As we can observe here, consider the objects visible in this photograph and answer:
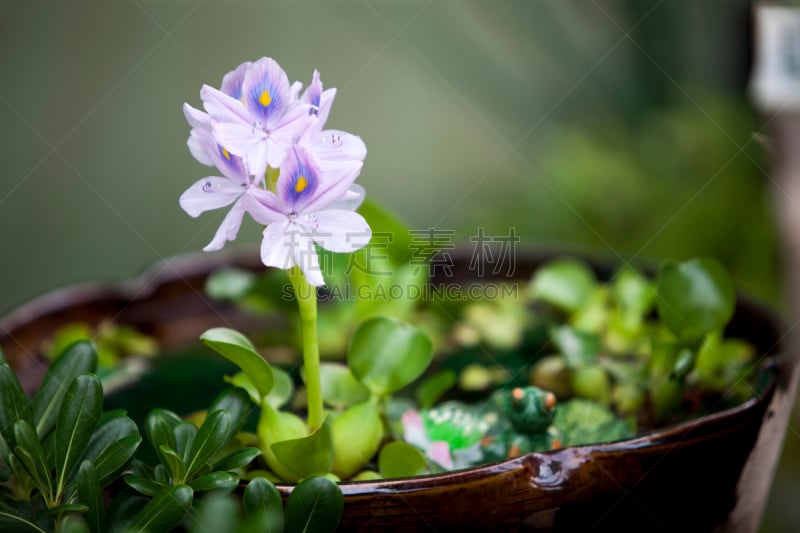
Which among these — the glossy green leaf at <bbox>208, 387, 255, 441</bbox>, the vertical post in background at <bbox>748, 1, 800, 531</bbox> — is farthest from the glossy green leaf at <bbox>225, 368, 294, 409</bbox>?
the vertical post in background at <bbox>748, 1, 800, 531</bbox>

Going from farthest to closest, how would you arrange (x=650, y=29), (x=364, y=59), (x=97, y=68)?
(x=364, y=59) → (x=97, y=68) → (x=650, y=29)

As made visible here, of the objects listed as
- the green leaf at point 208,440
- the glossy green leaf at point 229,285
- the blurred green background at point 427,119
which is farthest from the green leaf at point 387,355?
the blurred green background at point 427,119

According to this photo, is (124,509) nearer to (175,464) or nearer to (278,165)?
(175,464)

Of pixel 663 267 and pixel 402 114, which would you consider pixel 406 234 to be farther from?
pixel 402 114

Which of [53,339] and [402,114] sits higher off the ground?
[402,114]

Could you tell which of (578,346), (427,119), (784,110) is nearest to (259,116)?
(578,346)

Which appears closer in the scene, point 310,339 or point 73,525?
point 73,525

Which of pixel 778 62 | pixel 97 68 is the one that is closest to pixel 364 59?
pixel 97 68
